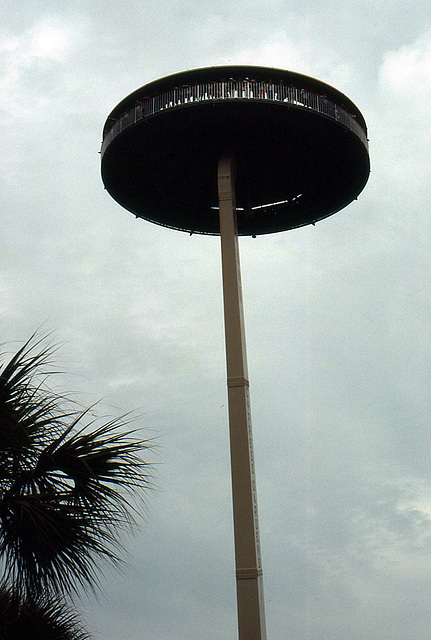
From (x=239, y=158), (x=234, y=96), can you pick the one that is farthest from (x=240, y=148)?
(x=234, y=96)

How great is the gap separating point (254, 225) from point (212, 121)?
673 cm

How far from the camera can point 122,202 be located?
2602 cm

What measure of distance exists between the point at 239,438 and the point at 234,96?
9067mm

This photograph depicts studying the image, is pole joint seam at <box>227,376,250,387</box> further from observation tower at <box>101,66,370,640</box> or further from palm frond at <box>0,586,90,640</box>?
palm frond at <box>0,586,90,640</box>

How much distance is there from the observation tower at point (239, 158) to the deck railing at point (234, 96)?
0.03 m

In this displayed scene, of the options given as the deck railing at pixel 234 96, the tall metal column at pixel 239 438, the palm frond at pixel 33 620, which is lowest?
the palm frond at pixel 33 620

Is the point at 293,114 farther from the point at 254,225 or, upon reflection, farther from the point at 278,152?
the point at 254,225

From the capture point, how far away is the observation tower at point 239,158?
19.6 metres

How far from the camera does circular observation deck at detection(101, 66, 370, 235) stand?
20.6 m

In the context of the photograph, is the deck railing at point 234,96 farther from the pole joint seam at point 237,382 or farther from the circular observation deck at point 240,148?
the pole joint seam at point 237,382

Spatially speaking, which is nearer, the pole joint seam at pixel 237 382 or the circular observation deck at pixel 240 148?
the pole joint seam at pixel 237 382

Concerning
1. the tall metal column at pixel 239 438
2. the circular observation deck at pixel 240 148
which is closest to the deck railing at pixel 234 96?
the circular observation deck at pixel 240 148

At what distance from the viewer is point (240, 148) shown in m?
23.2

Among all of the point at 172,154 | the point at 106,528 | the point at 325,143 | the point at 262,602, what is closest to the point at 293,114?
the point at 325,143
